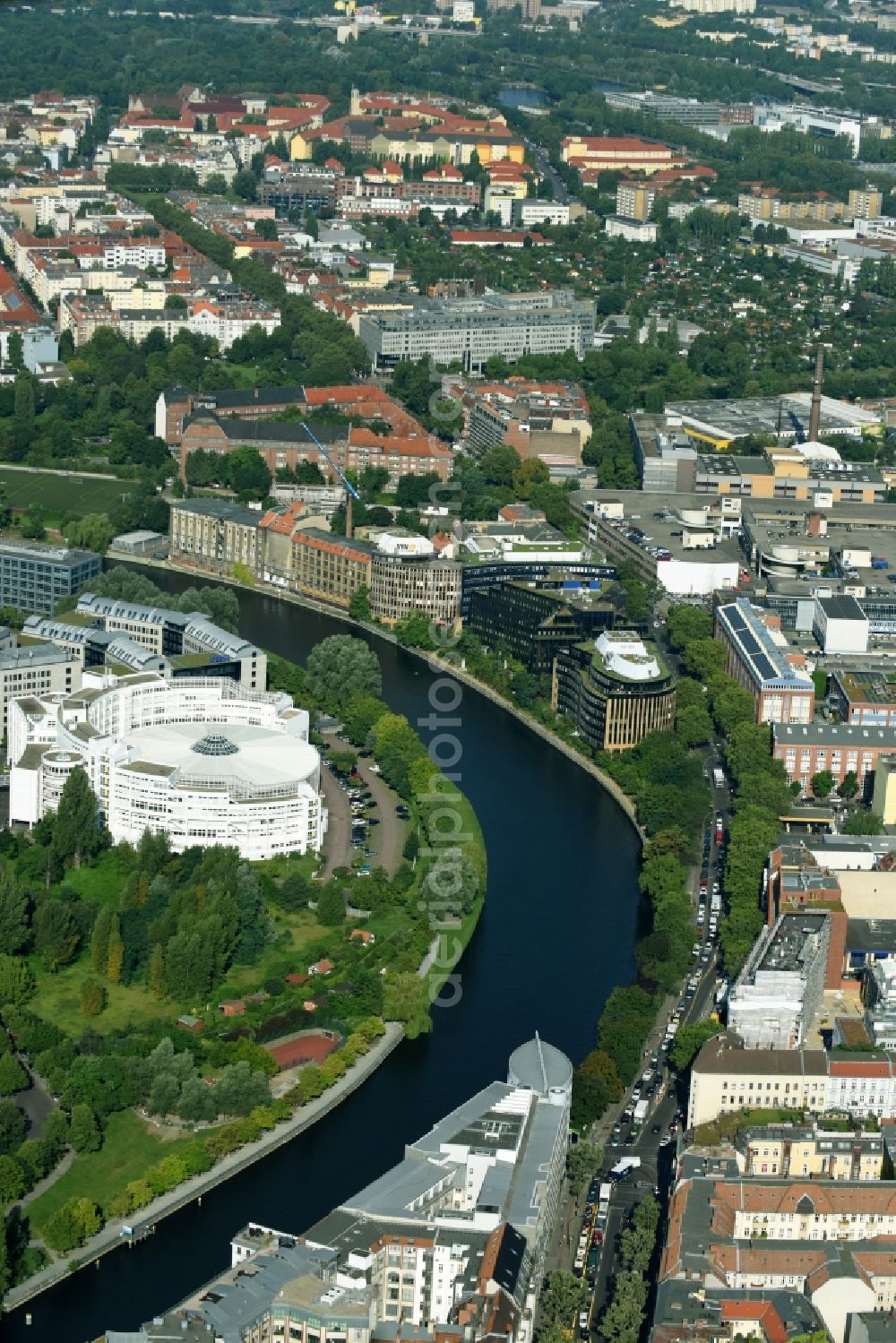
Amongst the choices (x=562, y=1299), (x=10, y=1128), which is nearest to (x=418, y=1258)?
(x=562, y=1299)

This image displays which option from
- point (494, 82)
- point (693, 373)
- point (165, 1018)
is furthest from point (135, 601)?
point (494, 82)

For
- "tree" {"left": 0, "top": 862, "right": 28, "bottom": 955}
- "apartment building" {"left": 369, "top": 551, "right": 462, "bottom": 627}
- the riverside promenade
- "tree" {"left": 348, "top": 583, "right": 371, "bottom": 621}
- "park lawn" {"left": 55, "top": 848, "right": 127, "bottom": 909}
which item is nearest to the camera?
the riverside promenade

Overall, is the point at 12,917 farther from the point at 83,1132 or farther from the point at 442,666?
the point at 442,666

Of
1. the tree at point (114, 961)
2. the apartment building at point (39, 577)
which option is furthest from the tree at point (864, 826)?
Result: the apartment building at point (39, 577)

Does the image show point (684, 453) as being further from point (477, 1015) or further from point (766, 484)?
point (477, 1015)

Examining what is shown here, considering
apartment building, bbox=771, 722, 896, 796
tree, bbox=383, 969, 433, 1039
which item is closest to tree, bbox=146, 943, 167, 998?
tree, bbox=383, 969, 433, 1039

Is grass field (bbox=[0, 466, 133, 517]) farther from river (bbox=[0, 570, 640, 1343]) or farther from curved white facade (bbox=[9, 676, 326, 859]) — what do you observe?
curved white facade (bbox=[9, 676, 326, 859])

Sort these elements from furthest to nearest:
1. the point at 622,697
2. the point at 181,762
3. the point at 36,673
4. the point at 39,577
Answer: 1. the point at 39,577
2. the point at 622,697
3. the point at 36,673
4. the point at 181,762
